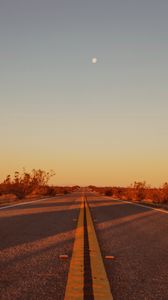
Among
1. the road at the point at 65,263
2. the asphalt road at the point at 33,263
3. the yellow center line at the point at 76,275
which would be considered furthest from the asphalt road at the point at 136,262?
the asphalt road at the point at 33,263

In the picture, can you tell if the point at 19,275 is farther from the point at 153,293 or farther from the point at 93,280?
the point at 153,293

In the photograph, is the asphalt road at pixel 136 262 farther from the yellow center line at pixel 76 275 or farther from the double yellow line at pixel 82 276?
the yellow center line at pixel 76 275

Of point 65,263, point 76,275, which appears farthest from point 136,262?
point 76,275

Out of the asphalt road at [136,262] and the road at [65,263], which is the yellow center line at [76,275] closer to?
the road at [65,263]

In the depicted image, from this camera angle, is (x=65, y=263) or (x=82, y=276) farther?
(x=65, y=263)

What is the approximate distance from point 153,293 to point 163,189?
23546mm

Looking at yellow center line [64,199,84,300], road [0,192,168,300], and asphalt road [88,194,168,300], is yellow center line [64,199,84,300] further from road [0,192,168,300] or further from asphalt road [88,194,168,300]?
asphalt road [88,194,168,300]

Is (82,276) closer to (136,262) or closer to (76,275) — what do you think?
(76,275)

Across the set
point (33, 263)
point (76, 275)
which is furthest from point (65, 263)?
point (76, 275)

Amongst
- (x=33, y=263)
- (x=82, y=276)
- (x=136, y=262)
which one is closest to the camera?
(x=82, y=276)

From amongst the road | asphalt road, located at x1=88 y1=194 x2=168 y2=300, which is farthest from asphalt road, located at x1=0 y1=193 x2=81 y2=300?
asphalt road, located at x1=88 y1=194 x2=168 y2=300

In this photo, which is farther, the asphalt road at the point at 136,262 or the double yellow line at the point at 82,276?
the asphalt road at the point at 136,262

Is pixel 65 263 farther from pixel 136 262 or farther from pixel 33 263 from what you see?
pixel 136 262

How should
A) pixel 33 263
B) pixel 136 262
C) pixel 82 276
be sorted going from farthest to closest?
pixel 136 262
pixel 33 263
pixel 82 276
